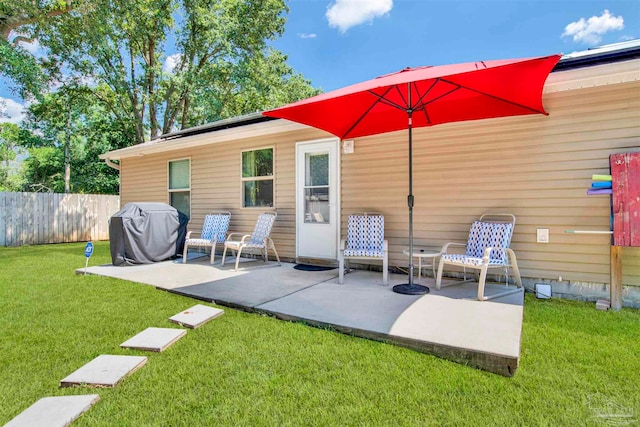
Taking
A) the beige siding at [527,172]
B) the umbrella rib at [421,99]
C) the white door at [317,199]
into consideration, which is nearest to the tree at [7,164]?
the white door at [317,199]

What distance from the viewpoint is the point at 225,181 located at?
6.53 m

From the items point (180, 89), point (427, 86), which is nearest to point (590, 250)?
point (427, 86)

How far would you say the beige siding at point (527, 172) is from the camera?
342cm

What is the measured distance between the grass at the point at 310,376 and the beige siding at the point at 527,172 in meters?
0.86

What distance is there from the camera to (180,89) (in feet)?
42.0

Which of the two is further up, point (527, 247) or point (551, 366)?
point (527, 247)

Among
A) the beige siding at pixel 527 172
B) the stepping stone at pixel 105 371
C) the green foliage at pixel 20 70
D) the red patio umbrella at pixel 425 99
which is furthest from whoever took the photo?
the green foliage at pixel 20 70

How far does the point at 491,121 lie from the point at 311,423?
3820 millimetres

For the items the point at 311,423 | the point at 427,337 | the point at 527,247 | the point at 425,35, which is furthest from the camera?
the point at 425,35

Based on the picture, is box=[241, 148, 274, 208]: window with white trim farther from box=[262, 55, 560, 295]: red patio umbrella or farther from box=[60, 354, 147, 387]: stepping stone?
box=[60, 354, 147, 387]: stepping stone

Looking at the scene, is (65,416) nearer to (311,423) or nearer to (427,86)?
(311,423)

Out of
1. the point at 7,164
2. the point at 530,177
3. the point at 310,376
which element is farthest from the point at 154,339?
the point at 7,164

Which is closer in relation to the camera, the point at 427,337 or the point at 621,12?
the point at 427,337

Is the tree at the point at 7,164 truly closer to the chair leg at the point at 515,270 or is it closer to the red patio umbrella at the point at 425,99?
the red patio umbrella at the point at 425,99
